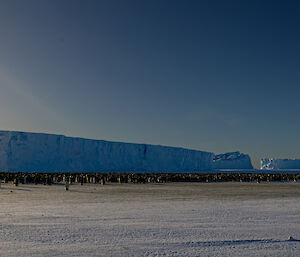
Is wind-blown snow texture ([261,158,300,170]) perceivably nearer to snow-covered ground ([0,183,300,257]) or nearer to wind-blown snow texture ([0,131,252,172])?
wind-blown snow texture ([0,131,252,172])

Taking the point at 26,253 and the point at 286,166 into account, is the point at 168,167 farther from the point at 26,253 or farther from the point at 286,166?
the point at 26,253

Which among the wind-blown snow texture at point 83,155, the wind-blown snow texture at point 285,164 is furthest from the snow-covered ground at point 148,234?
the wind-blown snow texture at point 285,164

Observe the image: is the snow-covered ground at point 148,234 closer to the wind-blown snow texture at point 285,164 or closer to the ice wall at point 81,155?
the ice wall at point 81,155

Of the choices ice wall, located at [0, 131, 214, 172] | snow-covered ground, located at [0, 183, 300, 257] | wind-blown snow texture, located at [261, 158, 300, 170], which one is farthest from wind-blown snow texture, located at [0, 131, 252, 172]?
snow-covered ground, located at [0, 183, 300, 257]

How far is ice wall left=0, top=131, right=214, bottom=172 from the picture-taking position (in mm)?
48531

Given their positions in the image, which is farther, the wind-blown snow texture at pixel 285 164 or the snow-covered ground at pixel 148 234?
the wind-blown snow texture at pixel 285 164

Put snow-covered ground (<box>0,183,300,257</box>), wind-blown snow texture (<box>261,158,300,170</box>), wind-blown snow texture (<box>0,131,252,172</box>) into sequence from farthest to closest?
wind-blown snow texture (<box>261,158,300,170</box>) → wind-blown snow texture (<box>0,131,252,172</box>) → snow-covered ground (<box>0,183,300,257</box>)

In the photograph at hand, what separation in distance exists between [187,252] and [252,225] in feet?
7.70

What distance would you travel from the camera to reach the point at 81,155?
179 ft

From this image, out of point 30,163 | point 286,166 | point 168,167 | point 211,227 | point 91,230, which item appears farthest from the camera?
point 286,166

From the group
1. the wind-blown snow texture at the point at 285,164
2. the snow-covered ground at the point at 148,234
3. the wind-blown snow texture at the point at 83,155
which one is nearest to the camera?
the snow-covered ground at the point at 148,234

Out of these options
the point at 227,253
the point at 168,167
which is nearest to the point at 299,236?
the point at 227,253

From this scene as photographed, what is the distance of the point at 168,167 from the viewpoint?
64.6 m

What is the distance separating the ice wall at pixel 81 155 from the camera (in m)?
48.5
